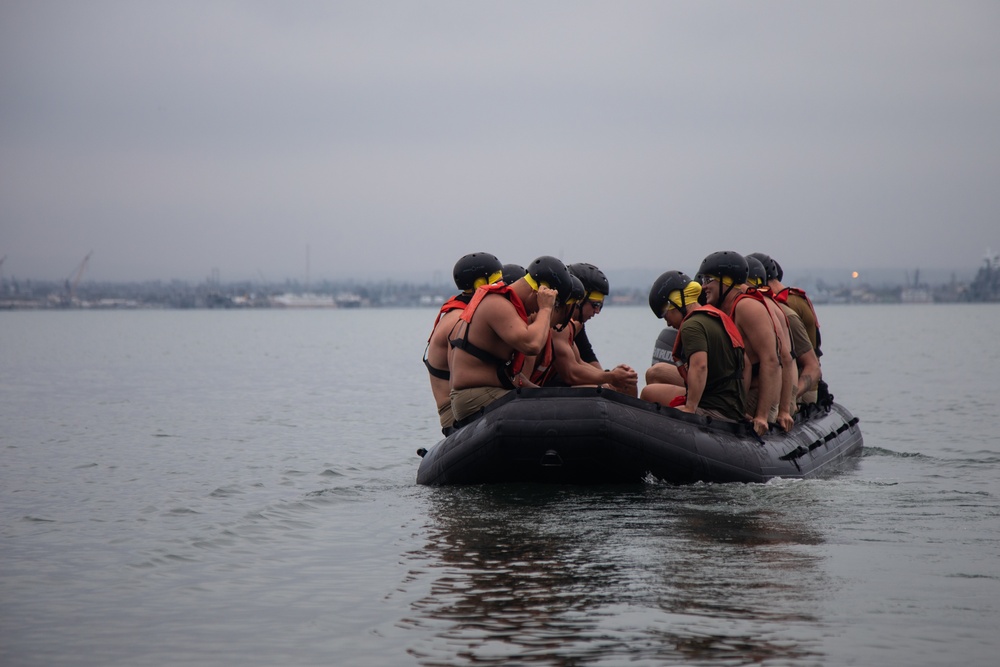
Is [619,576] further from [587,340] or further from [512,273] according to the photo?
[512,273]

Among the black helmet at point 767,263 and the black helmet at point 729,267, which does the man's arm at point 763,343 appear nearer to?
the black helmet at point 729,267

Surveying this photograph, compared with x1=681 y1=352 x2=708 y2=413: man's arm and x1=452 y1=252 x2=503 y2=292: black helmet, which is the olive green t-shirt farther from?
x1=452 y1=252 x2=503 y2=292: black helmet

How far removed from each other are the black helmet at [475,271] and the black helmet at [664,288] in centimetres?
163

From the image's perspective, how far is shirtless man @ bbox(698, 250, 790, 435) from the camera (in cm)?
1084

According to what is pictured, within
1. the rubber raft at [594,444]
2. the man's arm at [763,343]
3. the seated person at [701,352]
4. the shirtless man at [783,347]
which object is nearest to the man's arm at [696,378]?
the seated person at [701,352]

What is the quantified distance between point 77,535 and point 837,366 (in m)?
37.6

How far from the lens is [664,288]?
1093cm

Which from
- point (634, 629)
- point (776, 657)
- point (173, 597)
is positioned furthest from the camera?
point (173, 597)

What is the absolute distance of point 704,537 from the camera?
28.5 ft

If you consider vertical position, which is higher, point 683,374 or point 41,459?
point 683,374

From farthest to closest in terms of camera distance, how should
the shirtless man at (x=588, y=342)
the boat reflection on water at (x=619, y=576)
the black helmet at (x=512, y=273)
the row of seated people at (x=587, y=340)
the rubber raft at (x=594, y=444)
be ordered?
the black helmet at (x=512, y=273)
the shirtless man at (x=588, y=342)
the row of seated people at (x=587, y=340)
the rubber raft at (x=594, y=444)
the boat reflection on water at (x=619, y=576)

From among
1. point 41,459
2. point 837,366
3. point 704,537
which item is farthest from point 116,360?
point 704,537

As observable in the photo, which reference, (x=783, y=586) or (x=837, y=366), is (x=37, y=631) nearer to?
(x=783, y=586)

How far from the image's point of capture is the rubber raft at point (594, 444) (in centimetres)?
997
